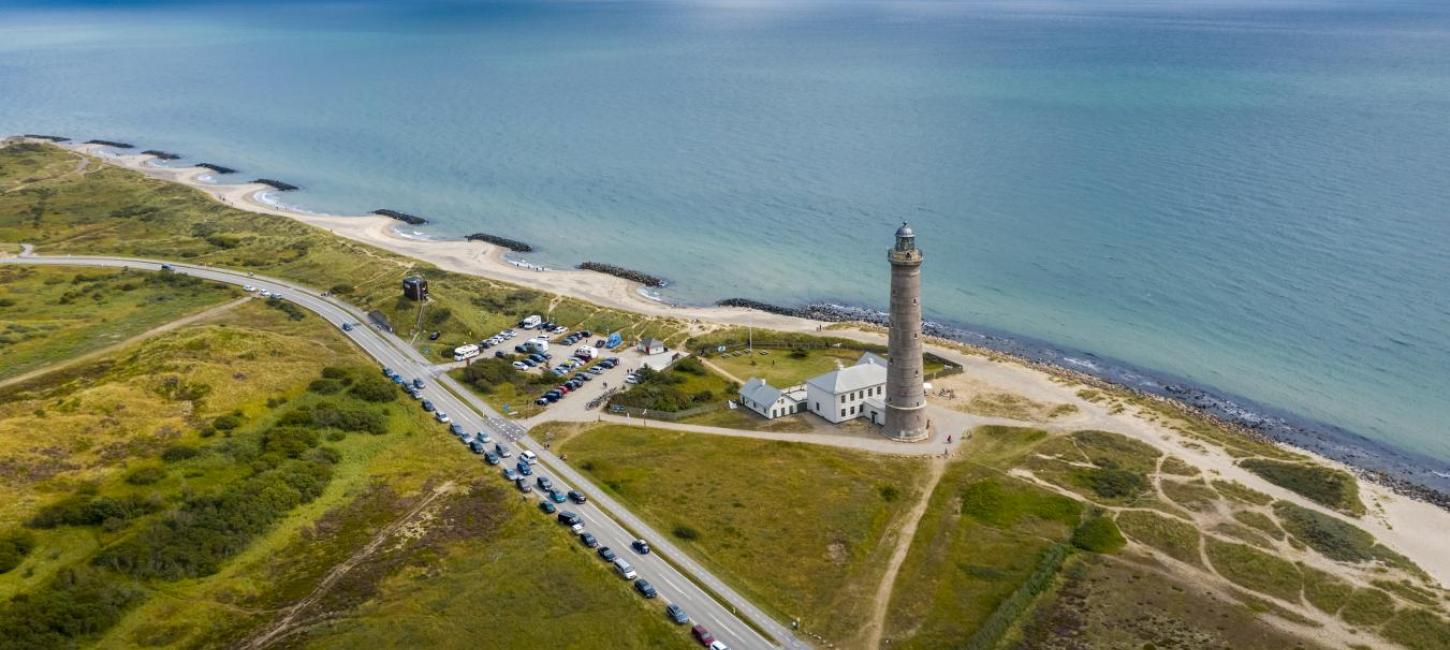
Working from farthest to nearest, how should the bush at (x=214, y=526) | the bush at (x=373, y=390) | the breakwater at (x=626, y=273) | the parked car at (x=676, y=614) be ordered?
1. the breakwater at (x=626, y=273)
2. the bush at (x=373, y=390)
3. the bush at (x=214, y=526)
4. the parked car at (x=676, y=614)

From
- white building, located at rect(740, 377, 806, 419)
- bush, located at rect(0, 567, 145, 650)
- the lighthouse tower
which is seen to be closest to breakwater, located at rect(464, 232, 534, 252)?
white building, located at rect(740, 377, 806, 419)

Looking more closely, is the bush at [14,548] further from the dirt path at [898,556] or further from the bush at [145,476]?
the dirt path at [898,556]

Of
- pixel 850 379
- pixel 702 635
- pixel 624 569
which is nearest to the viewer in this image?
pixel 702 635

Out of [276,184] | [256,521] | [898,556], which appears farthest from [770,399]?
[276,184]

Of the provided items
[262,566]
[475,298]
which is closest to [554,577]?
[262,566]

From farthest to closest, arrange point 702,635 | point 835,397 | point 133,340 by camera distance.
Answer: point 133,340 < point 835,397 < point 702,635

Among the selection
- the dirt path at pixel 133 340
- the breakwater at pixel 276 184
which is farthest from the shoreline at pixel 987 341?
the dirt path at pixel 133 340

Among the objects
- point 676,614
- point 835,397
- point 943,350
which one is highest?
point 835,397

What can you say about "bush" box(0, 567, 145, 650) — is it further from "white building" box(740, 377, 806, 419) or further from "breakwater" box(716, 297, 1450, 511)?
"breakwater" box(716, 297, 1450, 511)

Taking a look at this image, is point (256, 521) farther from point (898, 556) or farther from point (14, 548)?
point (898, 556)
